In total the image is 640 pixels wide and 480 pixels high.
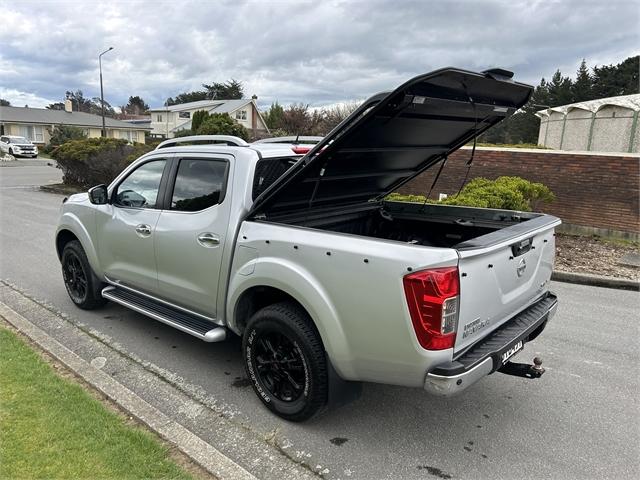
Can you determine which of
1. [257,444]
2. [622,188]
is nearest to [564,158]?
[622,188]

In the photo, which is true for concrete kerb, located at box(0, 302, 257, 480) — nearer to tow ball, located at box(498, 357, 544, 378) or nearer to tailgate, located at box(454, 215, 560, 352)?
tailgate, located at box(454, 215, 560, 352)

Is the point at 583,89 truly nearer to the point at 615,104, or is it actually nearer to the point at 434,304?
the point at 615,104

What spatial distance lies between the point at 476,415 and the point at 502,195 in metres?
6.05

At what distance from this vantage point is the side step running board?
3.71 m

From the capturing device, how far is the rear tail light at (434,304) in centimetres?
249

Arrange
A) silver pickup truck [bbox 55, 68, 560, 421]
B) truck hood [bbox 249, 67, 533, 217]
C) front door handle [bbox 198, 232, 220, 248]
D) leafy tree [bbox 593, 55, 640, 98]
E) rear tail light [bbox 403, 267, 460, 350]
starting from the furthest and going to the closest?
leafy tree [bbox 593, 55, 640, 98] → front door handle [bbox 198, 232, 220, 248] → truck hood [bbox 249, 67, 533, 217] → silver pickup truck [bbox 55, 68, 560, 421] → rear tail light [bbox 403, 267, 460, 350]

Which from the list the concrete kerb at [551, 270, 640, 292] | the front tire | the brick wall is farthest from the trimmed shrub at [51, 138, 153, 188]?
the front tire

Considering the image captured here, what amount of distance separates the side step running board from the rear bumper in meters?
1.78

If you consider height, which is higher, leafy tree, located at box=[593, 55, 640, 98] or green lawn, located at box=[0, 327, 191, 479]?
leafy tree, located at box=[593, 55, 640, 98]

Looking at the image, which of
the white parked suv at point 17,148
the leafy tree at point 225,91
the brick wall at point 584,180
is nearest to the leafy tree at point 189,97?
the leafy tree at point 225,91

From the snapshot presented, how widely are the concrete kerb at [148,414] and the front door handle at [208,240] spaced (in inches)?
47.2

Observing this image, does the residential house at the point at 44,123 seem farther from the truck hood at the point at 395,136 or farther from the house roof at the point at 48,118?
the truck hood at the point at 395,136

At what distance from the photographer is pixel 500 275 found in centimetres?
292

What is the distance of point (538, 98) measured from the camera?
57.6m
